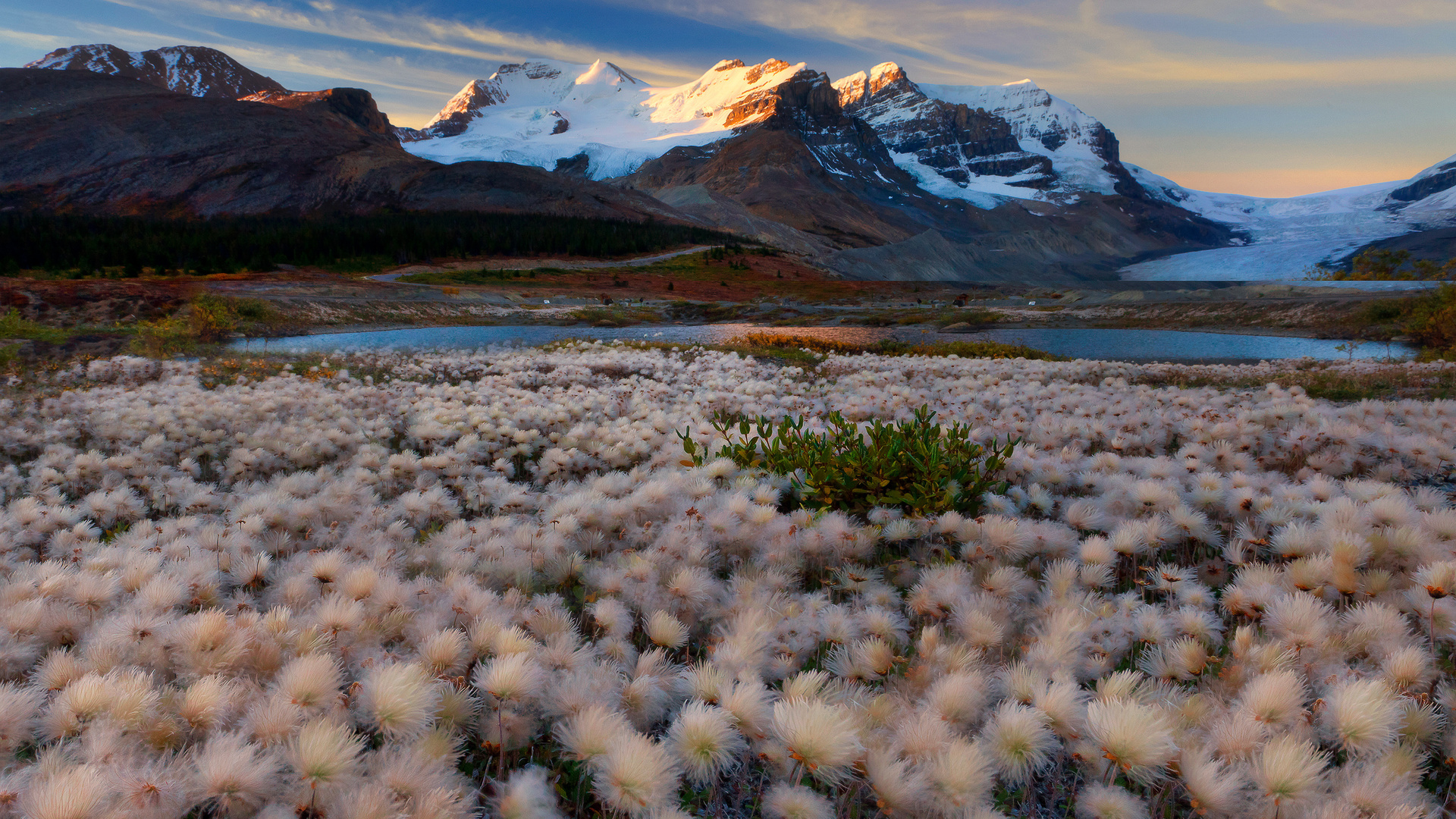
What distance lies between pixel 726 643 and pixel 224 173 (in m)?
230

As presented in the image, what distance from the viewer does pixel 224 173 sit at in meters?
175

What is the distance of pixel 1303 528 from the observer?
3.06m

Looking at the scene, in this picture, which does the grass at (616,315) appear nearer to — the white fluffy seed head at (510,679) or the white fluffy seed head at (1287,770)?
the white fluffy seed head at (510,679)

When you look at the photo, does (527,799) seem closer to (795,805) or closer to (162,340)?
(795,805)

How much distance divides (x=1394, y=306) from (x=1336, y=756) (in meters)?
31.0

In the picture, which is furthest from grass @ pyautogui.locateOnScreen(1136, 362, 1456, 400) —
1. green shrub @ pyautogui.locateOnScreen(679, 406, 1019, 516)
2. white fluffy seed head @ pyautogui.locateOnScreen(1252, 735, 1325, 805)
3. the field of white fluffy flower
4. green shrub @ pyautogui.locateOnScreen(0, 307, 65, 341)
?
green shrub @ pyautogui.locateOnScreen(0, 307, 65, 341)

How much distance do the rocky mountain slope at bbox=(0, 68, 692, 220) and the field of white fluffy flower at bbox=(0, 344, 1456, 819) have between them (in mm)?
167386

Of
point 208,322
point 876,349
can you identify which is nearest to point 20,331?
point 208,322

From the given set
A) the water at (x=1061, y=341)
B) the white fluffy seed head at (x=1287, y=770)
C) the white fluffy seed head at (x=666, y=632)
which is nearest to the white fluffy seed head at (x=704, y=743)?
the white fluffy seed head at (x=666, y=632)

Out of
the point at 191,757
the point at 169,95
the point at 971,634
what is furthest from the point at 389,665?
the point at 169,95

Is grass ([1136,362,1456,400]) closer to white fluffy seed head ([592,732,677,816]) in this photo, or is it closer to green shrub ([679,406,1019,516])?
green shrub ([679,406,1019,516])

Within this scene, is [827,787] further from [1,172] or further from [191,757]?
[1,172]

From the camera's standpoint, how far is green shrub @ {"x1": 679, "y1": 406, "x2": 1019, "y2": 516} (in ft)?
13.5

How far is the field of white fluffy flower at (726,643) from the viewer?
1709 mm
